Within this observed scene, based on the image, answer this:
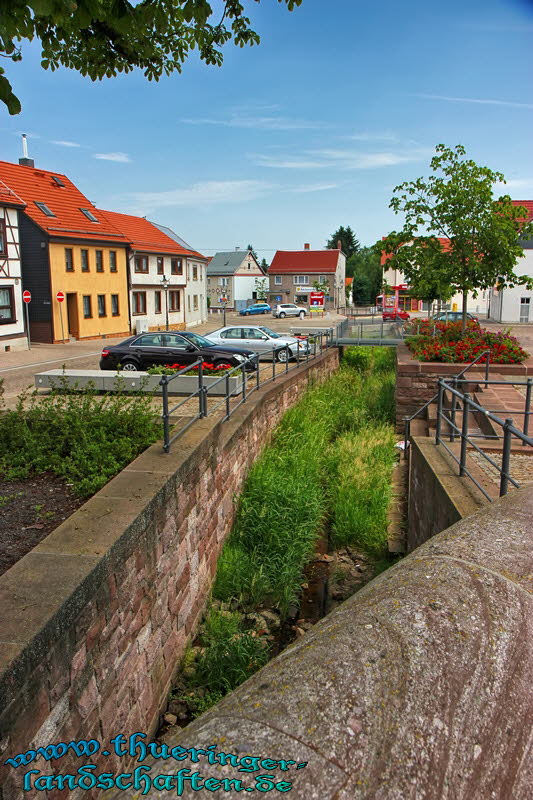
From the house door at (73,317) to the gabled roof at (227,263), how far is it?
49.9m

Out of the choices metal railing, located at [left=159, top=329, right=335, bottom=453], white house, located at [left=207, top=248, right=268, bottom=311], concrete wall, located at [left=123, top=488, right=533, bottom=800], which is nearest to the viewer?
concrete wall, located at [left=123, top=488, right=533, bottom=800]

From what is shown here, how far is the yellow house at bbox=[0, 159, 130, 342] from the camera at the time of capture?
3152 centimetres

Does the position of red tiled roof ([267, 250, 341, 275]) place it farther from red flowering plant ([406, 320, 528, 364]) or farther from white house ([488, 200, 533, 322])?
red flowering plant ([406, 320, 528, 364])

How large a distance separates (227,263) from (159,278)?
43.3 m

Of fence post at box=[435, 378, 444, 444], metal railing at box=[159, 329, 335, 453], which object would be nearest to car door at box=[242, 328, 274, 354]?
metal railing at box=[159, 329, 335, 453]

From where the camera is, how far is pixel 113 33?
6207 mm

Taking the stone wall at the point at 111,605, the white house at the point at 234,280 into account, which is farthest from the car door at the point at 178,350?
the white house at the point at 234,280

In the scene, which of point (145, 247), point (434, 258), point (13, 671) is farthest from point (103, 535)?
point (145, 247)

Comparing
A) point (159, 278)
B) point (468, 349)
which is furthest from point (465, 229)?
point (159, 278)

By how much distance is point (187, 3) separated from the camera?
17.4 feet

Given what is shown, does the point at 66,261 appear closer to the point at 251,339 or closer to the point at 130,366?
the point at 251,339

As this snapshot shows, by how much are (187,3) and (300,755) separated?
225 inches

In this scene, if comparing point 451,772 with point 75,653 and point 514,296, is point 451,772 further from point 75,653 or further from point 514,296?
point 514,296

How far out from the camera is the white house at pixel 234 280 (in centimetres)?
8256
